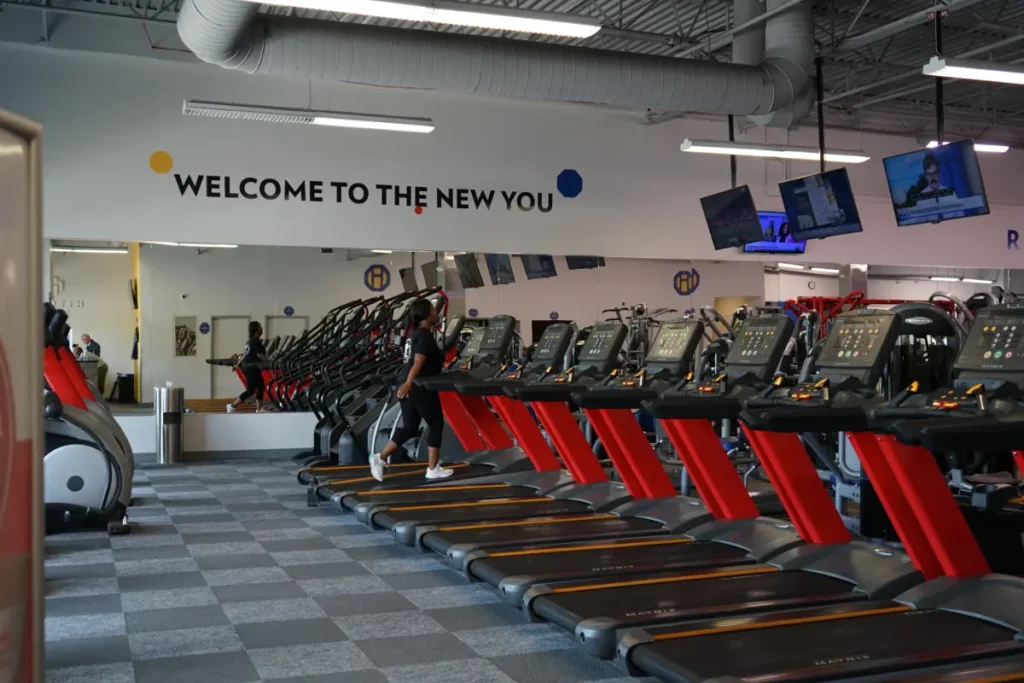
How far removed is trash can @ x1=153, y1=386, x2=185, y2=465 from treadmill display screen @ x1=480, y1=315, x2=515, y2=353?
146 inches

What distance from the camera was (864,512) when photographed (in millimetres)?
5848

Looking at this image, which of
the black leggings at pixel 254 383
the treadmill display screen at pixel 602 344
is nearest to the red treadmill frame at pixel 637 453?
the treadmill display screen at pixel 602 344

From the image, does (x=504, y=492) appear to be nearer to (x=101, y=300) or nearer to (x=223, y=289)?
(x=223, y=289)

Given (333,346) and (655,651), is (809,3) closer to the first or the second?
(333,346)

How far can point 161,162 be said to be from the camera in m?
10.6

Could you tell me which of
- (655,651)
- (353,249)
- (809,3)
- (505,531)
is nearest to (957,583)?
(655,651)

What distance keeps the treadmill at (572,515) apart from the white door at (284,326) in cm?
528

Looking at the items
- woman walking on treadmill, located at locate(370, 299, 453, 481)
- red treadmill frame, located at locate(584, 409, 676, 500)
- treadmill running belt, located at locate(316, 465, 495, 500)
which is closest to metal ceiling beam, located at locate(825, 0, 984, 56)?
red treadmill frame, located at locate(584, 409, 676, 500)

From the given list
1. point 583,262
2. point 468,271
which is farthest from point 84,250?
point 583,262

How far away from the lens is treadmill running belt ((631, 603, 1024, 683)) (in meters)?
3.24

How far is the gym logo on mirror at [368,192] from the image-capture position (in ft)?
35.2

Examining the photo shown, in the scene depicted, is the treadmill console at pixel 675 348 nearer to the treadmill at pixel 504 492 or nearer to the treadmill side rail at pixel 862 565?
the treadmill at pixel 504 492

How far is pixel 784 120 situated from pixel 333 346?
5139mm

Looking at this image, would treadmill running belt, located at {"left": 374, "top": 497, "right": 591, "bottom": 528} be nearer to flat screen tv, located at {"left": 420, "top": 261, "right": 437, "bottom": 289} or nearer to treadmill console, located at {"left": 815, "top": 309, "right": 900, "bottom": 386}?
treadmill console, located at {"left": 815, "top": 309, "right": 900, "bottom": 386}
